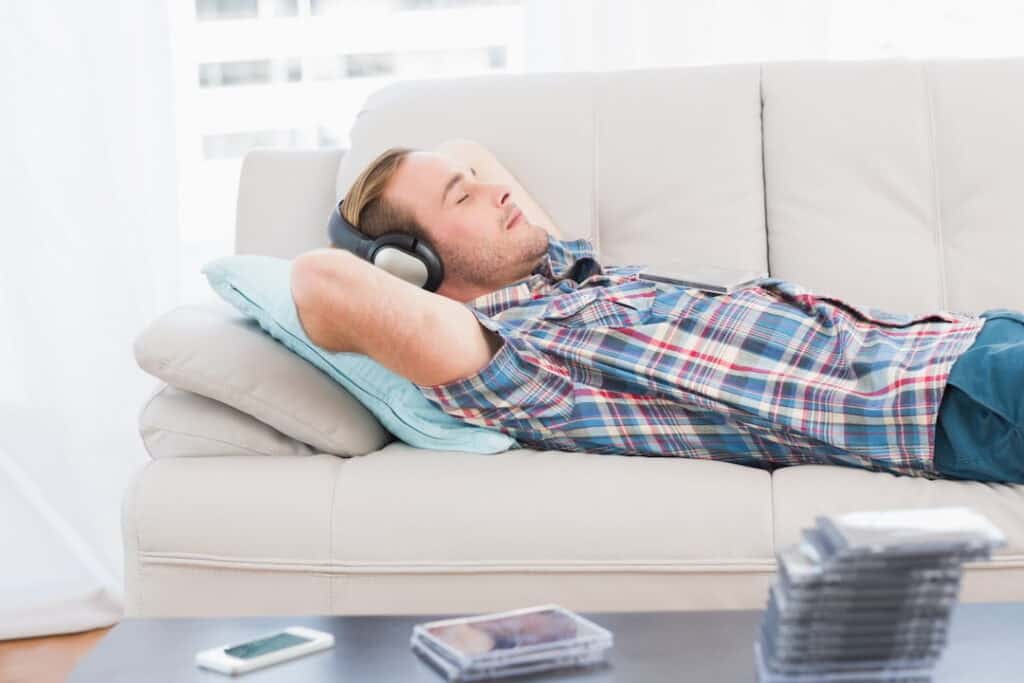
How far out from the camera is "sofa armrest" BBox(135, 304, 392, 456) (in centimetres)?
169

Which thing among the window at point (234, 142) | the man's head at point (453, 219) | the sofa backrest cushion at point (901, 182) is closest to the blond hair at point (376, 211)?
the man's head at point (453, 219)

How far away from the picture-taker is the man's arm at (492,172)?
2006 millimetres

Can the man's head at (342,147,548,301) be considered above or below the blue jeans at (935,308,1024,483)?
above

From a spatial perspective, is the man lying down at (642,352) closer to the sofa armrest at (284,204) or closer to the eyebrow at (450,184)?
the eyebrow at (450,184)

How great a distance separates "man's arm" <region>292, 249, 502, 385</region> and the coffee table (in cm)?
49

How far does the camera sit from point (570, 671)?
1.00 metres

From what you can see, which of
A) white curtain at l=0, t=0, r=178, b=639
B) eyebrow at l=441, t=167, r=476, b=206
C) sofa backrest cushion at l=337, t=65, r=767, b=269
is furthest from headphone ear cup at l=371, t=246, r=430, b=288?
white curtain at l=0, t=0, r=178, b=639

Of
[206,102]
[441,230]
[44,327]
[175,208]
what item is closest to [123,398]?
A: [44,327]

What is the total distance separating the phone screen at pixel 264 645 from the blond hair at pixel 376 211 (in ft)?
2.92

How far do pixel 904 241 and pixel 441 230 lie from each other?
2.44ft

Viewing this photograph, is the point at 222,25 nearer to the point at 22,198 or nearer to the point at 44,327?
the point at 22,198

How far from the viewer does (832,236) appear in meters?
2.02

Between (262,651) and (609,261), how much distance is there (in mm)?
1168

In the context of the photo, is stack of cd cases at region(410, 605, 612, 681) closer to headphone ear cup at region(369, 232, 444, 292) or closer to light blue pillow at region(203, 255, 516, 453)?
light blue pillow at region(203, 255, 516, 453)
